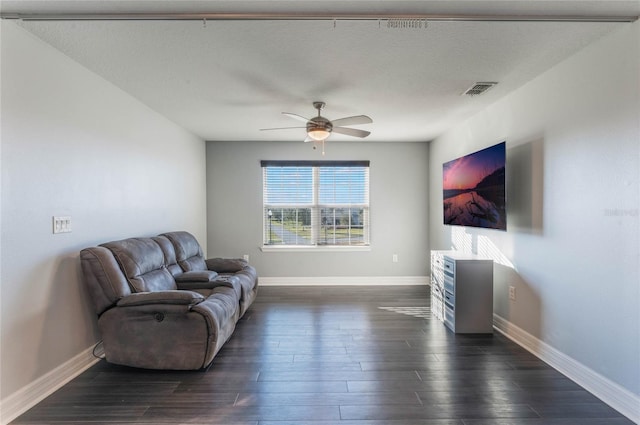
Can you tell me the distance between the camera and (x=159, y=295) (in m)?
2.39

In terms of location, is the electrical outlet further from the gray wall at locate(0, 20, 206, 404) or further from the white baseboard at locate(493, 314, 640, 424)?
the gray wall at locate(0, 20, 206, 404)

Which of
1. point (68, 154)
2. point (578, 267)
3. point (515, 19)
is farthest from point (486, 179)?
point (68, 154)

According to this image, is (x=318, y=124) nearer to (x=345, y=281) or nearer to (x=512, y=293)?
(x=512, y=293)

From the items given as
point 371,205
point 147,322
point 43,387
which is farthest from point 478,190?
point 43,387

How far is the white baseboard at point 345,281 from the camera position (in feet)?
17.1

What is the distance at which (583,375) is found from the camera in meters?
2.25

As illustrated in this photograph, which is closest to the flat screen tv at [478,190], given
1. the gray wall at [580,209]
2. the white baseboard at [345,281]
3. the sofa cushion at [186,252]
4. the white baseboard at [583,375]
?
the gray wall at [580,209]

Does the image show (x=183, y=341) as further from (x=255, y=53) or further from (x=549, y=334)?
(x=549, y=334)

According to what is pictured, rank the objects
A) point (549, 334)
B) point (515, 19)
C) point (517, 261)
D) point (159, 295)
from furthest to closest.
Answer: point (517, 261) → point (549, 334) → point (159, 295) → point (515, 19)

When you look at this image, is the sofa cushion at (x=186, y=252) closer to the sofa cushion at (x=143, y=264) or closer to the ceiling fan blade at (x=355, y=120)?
the sofa cushion at (x=143, y=264)

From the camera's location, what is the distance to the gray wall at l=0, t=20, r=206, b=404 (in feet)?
6.41

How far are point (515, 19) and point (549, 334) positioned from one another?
2.44 meters

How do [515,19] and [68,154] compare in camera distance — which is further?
[68,154]

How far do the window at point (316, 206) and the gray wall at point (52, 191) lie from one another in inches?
92.8
